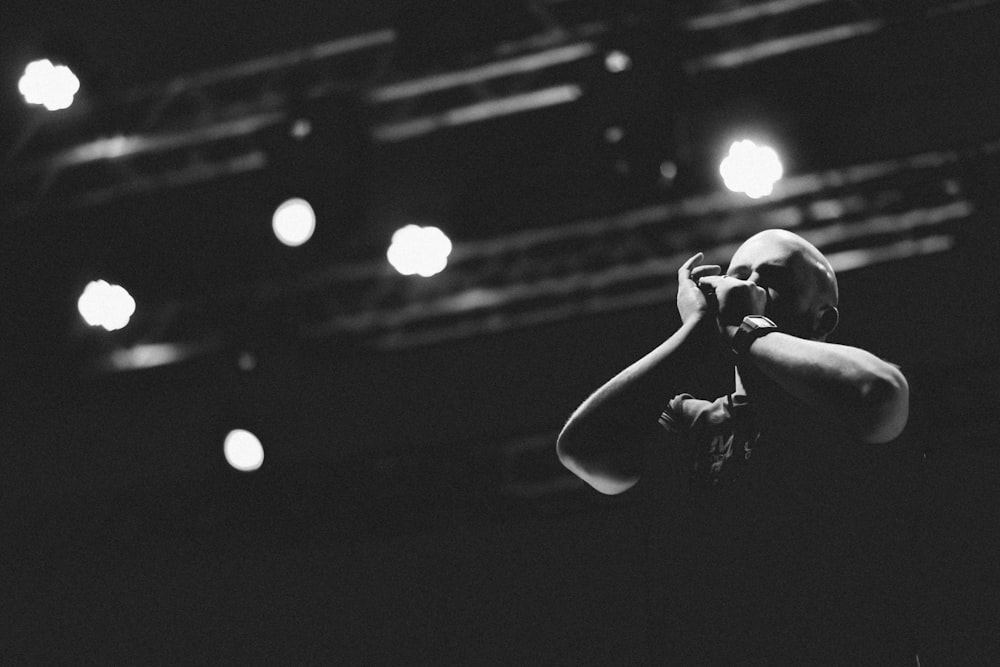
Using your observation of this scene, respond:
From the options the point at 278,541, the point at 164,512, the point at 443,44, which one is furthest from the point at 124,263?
the point at 443,44

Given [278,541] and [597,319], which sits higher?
[597,319]

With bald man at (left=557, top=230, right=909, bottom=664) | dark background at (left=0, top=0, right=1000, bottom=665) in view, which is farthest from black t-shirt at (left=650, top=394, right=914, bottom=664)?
dark background at (left=0, top=0, right=1000, bottom=665)

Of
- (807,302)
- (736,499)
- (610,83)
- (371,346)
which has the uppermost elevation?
(610,83)

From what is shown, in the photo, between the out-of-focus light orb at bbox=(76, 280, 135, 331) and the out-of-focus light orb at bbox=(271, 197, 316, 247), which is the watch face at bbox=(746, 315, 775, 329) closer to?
the out-of-focus light orb at bbox=(271, 197, 316, 247)

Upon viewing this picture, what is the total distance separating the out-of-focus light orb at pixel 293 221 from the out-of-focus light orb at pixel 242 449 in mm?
1105

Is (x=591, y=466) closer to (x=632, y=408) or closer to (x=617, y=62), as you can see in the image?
(x=632, y=408)

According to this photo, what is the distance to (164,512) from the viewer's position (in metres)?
4.43

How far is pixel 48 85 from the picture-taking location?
12.9 ft

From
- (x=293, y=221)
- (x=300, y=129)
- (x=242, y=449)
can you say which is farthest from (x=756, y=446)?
(x=242, y=449)

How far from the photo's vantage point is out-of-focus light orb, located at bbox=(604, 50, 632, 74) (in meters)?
3.46

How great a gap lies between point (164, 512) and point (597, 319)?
86.7 inches

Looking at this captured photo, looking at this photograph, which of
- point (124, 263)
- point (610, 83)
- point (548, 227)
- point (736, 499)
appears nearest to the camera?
point (736, 499)

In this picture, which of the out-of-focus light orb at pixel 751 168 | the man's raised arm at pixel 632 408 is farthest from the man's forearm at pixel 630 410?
the out-of-focus light orb at pixel 751 168

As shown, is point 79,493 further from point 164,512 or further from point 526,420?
point 526,420
